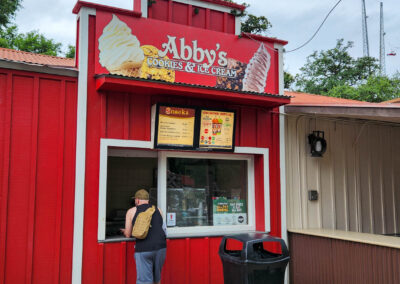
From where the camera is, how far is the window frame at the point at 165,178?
19.3ft

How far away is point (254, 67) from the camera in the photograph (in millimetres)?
7117

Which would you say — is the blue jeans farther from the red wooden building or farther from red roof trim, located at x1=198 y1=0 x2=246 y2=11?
red roof trim, located at x1=198 y1=0 x2=246 y2=11

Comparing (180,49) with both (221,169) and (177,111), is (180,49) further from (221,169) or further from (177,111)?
(221,169)

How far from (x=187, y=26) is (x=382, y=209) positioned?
18.3ft

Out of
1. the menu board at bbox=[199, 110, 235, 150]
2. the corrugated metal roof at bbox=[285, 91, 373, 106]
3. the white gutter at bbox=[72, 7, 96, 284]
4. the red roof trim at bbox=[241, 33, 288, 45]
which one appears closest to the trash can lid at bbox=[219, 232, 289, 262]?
the menu board at bbox=[199, 110, 235, 150]

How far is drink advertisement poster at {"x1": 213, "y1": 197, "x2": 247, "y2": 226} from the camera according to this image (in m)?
7.01

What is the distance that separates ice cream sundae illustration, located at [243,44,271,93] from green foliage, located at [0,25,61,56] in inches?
758

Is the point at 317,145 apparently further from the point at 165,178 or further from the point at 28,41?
the point at 28,41

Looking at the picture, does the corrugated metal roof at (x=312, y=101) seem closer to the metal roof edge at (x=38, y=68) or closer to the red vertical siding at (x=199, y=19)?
the red vertical siding at (x=199, y=19)

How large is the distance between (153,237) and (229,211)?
1.93 metres

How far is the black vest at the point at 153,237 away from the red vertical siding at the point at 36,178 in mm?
953

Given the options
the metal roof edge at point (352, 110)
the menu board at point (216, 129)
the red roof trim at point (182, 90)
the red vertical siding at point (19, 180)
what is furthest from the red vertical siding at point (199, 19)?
the red vertical siding at point (19, 180)

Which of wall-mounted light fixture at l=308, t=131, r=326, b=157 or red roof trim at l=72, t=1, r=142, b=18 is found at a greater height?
red roof trim at l=72, t=1, r=142, b=18

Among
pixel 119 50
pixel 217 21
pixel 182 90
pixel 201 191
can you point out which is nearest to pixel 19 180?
pixel 119 50
